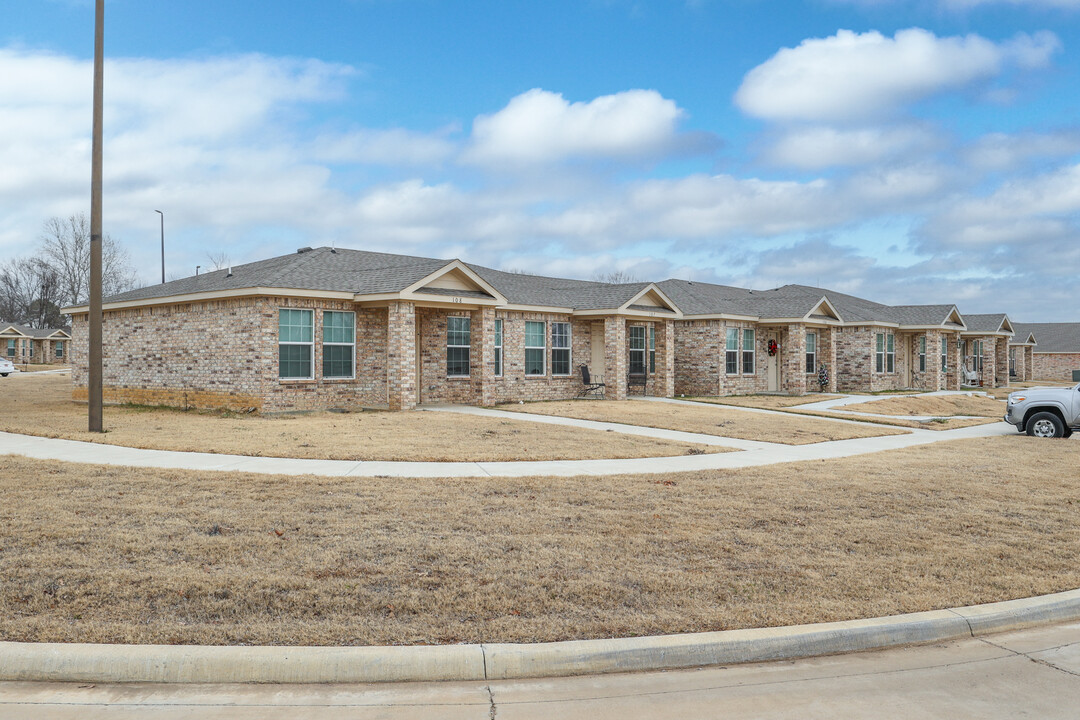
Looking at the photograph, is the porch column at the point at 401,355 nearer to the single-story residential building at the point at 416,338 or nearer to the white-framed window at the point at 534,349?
the single-story residential building at the point at 416,338

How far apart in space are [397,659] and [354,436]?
10808 mm

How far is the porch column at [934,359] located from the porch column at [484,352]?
81.1 ft

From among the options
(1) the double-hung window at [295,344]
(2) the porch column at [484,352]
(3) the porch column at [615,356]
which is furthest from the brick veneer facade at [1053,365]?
(1) the double-hung window at [295,344]

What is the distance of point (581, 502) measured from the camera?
358 inches

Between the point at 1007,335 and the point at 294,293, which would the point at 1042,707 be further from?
the point at 1007,335

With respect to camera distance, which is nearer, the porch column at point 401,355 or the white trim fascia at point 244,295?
the white trim fascia at point 244,295

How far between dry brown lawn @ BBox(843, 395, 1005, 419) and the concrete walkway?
21.9 meters

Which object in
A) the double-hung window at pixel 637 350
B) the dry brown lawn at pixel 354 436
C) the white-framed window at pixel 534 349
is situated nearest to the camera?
the dry brown lawn at pixel 354 436

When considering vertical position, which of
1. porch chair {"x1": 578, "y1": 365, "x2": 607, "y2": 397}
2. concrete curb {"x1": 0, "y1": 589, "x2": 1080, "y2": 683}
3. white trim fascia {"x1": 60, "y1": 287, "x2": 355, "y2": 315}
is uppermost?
white trim fascia {"x1": 60, "y1": 287, "x2": 355, "y2": 315}

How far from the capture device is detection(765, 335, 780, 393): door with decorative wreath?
33.9m

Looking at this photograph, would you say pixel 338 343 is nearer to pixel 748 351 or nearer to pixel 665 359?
pixel 665 359

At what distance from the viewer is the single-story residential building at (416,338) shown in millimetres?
20312

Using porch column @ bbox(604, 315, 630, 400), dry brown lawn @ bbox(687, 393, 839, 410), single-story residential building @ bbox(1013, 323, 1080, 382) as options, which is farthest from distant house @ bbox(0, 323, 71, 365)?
single-story residential building @ bbox(1013, 323, 1080, 382)

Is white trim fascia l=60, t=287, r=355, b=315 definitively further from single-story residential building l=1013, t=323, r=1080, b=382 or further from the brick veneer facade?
the brick veneer facade
